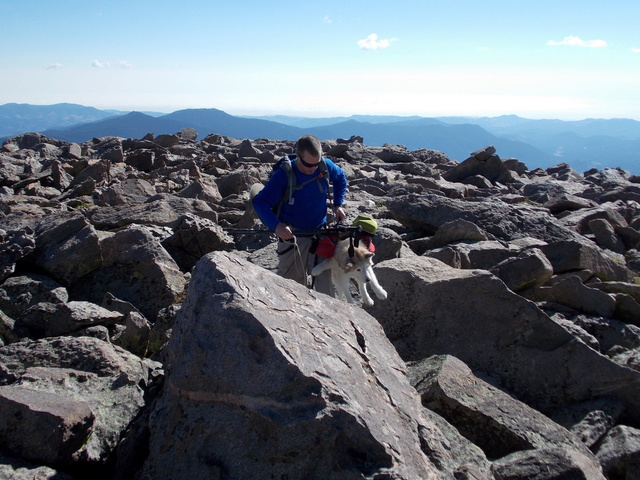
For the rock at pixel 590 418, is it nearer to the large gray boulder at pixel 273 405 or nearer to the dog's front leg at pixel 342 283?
the large gray boulder at pixel 273 405

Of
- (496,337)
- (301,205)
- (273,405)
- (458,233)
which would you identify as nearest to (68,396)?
(273,405)

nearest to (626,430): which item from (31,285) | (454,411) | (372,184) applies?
(454,411)

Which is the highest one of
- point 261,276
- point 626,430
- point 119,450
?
point 261,276

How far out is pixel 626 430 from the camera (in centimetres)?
643

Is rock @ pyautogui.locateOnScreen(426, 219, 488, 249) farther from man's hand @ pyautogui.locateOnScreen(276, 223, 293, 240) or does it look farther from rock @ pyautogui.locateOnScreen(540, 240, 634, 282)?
man's hand @ pyautogui.locateOnScreen(276, 223, 293, 240)

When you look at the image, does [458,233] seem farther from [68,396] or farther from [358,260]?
[68,396]

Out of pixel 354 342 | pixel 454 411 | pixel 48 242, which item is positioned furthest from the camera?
pixel 48 242

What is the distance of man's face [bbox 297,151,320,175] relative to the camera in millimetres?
7344

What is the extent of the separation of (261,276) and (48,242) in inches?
260

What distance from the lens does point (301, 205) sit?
25.9 ft

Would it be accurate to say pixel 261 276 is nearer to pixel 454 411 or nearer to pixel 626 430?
pixel 454 411

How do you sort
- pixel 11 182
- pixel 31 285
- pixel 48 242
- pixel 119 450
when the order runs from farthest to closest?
1. pixel 11 182
2. pixel 48 242
3. pixel 31 285
4. pixel 119 450

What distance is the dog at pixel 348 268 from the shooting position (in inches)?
297

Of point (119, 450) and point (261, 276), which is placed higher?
point (261, 276)
